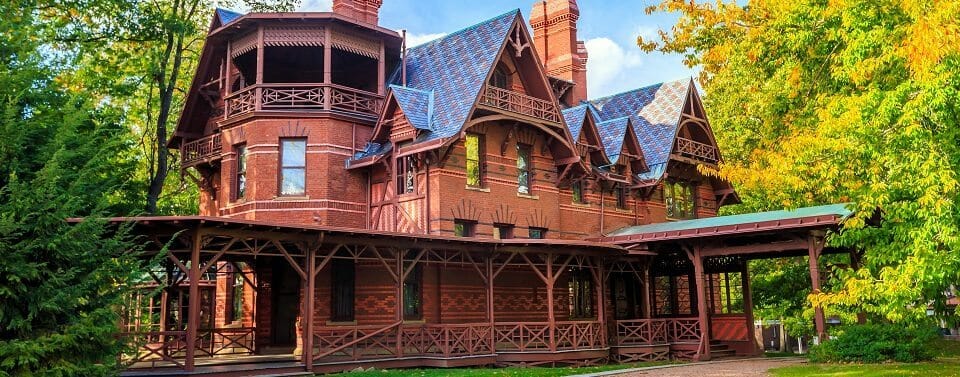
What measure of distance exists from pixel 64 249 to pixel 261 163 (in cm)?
1347

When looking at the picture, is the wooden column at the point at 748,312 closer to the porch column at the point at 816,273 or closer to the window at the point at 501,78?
the porch column at the point at 816,273

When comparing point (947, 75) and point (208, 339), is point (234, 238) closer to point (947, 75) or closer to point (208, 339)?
point (208, 339)

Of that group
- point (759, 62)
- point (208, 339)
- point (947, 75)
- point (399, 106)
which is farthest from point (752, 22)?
point (208, 339)

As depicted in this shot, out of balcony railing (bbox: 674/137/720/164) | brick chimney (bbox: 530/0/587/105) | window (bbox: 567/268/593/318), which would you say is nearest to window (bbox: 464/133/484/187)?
window (bbox: 567/268/593/318)

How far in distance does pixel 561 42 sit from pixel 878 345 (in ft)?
62.2

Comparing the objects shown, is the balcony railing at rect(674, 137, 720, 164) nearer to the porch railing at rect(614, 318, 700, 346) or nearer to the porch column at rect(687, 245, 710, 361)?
the porch column at rect(687, 245, 710, 361)

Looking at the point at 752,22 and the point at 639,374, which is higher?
the point at 752,22

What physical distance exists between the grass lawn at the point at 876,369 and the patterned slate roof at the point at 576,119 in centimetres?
1093

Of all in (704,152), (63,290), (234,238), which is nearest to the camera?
(63,290)

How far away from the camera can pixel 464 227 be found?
24.0 metres

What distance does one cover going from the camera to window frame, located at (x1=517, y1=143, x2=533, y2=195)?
2609cm

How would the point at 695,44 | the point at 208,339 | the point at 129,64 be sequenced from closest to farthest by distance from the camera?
the point at 695,44
the point at 208,339
the point at 129,64

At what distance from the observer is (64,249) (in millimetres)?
10383

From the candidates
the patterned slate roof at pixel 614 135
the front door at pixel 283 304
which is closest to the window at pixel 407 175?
the front door at pixel 283 304
